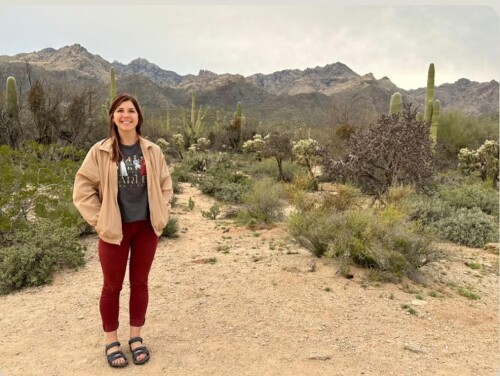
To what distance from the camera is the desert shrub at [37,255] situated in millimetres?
4945


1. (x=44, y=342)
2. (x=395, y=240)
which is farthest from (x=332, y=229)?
(x=44, y=342)

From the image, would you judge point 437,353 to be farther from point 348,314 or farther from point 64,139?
point 64,139

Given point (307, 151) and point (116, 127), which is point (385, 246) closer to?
point (116, 127)

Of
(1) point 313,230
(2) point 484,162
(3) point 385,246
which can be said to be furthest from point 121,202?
(2) point 484,162

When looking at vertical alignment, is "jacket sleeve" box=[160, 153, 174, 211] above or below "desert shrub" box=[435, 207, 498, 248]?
above

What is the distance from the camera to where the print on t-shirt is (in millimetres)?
3037

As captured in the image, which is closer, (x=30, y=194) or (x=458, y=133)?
(x=30, y=194)

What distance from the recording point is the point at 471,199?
963 cm

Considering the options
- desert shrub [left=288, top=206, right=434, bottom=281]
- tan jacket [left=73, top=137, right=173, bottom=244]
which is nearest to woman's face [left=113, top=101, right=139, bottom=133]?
tan jacket [left=73, top=137, right=173, bottom=244]

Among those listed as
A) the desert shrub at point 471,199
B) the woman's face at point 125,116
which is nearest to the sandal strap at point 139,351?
the woman's face at point 125,116

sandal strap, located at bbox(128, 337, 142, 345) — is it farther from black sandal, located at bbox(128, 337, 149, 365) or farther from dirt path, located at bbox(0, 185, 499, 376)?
dirt path, located at bbox(0, 185, 499, 376)

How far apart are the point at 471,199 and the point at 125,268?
29.0 ft

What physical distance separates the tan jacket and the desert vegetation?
2.52m

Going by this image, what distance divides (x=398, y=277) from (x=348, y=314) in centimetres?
114
